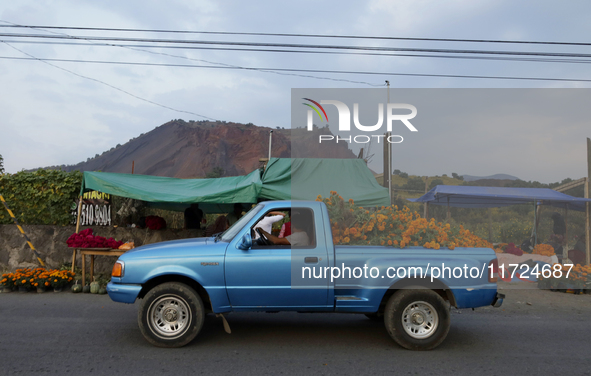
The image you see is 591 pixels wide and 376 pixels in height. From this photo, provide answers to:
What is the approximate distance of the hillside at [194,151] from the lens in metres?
78.6

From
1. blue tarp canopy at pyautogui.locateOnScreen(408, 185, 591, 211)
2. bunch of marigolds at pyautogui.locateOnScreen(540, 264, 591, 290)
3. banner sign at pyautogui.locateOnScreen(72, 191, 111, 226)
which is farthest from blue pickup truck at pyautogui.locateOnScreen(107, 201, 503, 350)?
banner sign at pyautogui.locateOnScreen(72, 191, 111, 226)

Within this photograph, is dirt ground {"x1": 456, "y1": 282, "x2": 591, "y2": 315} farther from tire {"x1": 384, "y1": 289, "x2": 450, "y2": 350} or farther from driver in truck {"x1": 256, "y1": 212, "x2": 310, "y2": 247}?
driver in truck {"x1": 256, "y1": 212, "x2": 310, "y2": 247}

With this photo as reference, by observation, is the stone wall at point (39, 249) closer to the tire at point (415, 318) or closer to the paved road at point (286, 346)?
the paved road at point (286, 346)

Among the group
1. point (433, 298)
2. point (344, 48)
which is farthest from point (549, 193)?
point (433, 298)

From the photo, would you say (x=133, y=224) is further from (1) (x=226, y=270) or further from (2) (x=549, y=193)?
(2) (x=549, y=193)

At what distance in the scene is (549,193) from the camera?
1198 cm

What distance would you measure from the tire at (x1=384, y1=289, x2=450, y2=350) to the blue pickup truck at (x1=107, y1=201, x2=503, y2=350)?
12 mm

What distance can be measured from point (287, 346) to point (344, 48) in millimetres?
11068

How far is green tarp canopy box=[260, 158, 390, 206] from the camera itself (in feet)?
33.6

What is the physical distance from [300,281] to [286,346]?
90 centimetres

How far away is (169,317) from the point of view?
17.9 feet

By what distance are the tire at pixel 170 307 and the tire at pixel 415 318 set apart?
7.81ft

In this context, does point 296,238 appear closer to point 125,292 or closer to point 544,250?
point 125,292

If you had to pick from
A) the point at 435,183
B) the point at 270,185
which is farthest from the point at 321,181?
the point at 435,183
